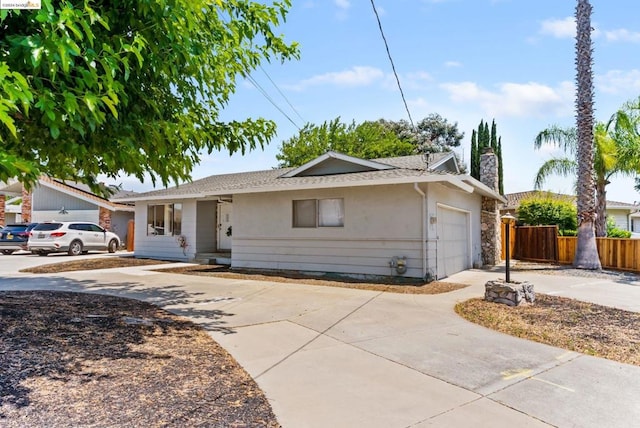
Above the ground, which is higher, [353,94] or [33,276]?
[353,94]

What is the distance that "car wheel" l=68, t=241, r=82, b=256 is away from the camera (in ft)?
61.6

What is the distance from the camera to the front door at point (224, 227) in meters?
16.5

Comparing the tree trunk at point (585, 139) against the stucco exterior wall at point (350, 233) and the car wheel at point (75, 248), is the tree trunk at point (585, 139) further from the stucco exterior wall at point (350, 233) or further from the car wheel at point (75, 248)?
the car wheel at point (75, 248)

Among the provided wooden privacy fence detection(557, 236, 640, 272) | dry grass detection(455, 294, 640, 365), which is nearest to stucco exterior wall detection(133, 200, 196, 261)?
dry grass detection(455, 294, 640, 365)

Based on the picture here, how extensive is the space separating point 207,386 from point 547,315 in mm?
5812

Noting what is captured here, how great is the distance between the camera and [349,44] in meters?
9.37

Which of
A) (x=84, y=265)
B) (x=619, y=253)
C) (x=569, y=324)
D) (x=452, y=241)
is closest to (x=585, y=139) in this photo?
(x=619, y=253)

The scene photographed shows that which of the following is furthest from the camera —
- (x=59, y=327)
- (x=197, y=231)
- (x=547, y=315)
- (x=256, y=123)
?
(x=197, y=231)

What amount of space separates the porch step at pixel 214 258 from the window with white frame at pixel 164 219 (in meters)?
1.69

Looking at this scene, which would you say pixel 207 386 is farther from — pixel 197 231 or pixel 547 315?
pixel 197 231

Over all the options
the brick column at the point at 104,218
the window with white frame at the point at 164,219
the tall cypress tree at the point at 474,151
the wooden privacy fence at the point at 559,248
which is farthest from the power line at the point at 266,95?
the tall cypress tree at the point at 474,151

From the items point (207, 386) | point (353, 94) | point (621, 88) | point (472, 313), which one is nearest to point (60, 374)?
point (207, 386)

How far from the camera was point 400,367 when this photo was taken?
433cm

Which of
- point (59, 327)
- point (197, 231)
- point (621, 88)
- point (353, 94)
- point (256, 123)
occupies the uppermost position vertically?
point (621, 88)
